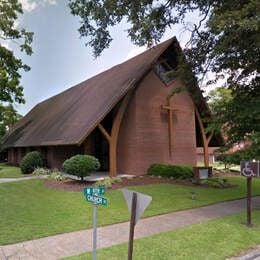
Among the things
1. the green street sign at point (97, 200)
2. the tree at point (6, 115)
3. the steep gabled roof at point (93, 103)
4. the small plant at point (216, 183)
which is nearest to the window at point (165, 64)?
the steep gabled roof at point (93, 103)

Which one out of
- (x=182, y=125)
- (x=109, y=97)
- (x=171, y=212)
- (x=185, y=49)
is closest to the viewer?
(x=171, y=212)

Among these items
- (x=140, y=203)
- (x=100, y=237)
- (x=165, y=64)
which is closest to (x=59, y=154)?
(x=165, y=64)

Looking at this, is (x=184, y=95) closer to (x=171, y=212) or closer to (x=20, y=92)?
(x=171, y=212)

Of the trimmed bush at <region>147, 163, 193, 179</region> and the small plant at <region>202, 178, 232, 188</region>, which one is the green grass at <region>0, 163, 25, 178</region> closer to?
the trimmed bush at <region>147, 163, 193, 179</region>

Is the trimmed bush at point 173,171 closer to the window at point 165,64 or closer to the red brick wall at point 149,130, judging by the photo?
the red brick wall at point 149,130

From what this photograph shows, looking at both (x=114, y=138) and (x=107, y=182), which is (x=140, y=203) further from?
(x=114, y=138)

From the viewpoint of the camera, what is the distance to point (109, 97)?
2095cm

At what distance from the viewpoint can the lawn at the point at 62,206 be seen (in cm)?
945

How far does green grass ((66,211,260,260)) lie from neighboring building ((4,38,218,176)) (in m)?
10.6

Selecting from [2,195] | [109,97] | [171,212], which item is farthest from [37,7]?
[171,212]

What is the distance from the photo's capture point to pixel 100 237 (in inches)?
342

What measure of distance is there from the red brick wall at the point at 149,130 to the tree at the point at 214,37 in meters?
5.82

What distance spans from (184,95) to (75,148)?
8.03m

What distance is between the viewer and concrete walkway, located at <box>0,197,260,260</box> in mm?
7516
